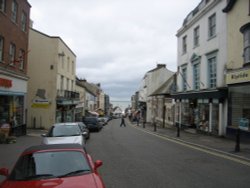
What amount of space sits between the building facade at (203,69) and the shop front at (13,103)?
1437 centimetres

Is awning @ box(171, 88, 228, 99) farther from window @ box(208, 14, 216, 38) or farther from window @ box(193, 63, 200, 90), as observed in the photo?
window @ box(208, 14, 216, 38)

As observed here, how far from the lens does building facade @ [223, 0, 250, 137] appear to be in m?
19.4

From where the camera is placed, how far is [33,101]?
116ft

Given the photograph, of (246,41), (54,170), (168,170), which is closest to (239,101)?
(246,41)

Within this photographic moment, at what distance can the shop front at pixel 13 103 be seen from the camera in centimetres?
2239

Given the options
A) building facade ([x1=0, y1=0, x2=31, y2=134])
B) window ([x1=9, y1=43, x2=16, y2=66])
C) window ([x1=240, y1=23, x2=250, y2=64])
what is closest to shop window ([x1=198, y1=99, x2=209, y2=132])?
window ([x1=240, y1=23, x2=250, y2=64])

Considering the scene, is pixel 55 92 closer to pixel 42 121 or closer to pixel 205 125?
pixel 42 121

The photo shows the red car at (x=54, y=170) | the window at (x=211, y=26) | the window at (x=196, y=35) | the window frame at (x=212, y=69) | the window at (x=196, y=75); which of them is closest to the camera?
the red car at (x=54, y=170)

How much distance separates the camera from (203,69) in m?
27.3

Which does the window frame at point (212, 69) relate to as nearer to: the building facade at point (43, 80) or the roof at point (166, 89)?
the building facade at point (43, 80)

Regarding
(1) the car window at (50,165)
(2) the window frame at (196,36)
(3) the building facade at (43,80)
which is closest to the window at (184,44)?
(2) the window frame at (196,36)

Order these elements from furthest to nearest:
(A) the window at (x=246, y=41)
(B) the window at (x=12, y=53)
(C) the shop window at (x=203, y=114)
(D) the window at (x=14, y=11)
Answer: (C) the shop window at (x=203, y=114) < (D) the window at (x=14, y=11) < (B) the window at (x=12, y=53) < (A) the window at (x=246, y=41)

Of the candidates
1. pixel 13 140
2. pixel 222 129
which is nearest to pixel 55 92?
pixel 13 140

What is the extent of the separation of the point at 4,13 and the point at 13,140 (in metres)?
8.38
